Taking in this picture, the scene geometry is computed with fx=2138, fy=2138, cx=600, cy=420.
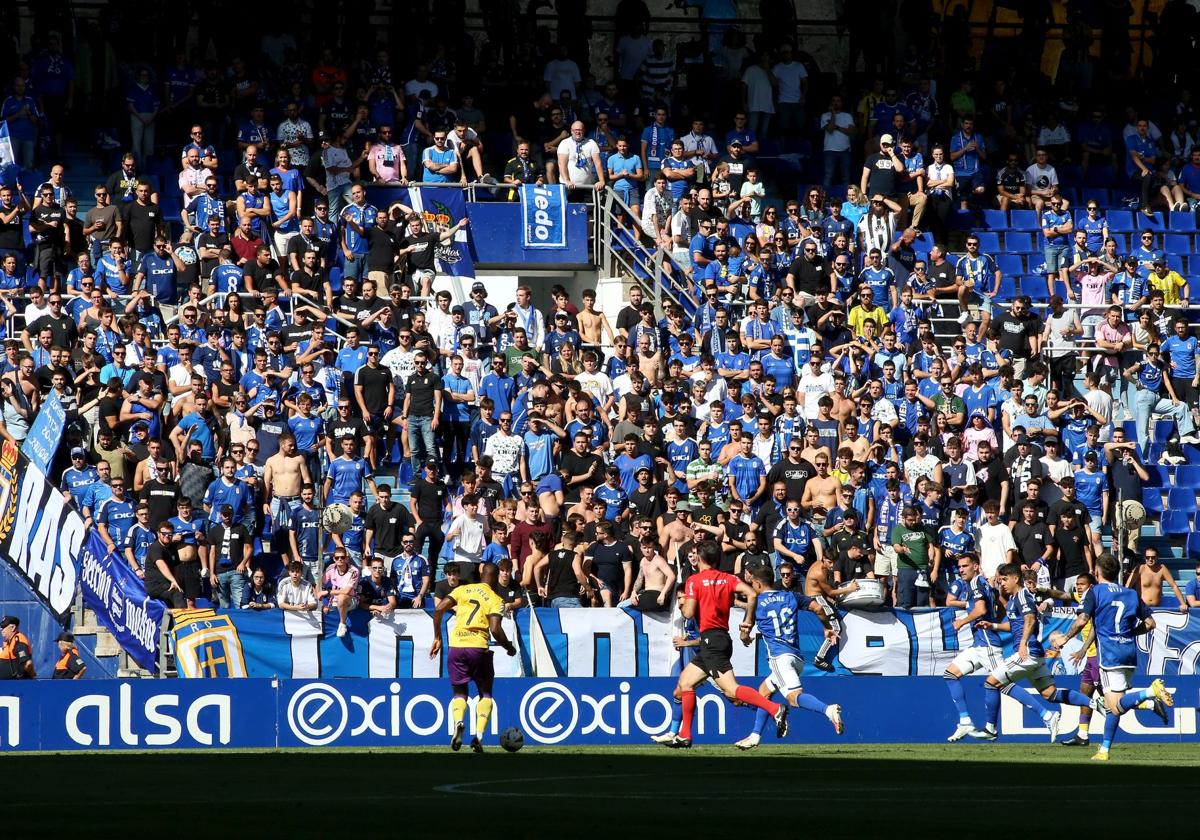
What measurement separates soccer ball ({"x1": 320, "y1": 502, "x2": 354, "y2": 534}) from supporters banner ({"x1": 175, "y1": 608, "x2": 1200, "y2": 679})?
4.52 feet

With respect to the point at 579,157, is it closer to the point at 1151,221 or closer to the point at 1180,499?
the point at 1151,221

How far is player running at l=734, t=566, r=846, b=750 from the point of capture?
1884cm

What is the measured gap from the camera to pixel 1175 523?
1049 inches

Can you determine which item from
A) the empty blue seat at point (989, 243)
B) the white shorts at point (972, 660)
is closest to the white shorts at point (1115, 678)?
the white shorts at point (972, 660)

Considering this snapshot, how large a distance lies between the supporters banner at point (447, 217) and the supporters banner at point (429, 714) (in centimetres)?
936

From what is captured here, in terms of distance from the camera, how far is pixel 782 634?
1967cm

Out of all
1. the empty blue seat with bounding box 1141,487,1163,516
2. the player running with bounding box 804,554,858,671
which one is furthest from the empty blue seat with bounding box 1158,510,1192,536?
the player running with bounding box 804,554,858,671

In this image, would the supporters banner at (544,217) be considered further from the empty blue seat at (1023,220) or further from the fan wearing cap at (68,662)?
the fan wearing cap at (68,662)

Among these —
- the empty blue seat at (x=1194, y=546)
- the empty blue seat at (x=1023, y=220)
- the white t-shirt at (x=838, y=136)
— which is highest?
the white t-shirt at (x=838, y=136)

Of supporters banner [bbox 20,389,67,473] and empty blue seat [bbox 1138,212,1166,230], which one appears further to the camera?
empty blue seat [bbox 1138,212,1166,230]

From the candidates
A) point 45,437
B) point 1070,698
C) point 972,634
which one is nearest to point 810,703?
point 1070,698

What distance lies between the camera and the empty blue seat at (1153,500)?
2667 cm

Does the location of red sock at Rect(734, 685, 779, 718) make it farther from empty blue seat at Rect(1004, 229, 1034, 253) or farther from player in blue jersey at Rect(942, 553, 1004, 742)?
empty blue seat at Rect(1004, 229, 1034, 253)

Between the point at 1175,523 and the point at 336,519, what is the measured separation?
10595 millimetres
